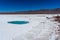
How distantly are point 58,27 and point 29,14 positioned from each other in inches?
21.6

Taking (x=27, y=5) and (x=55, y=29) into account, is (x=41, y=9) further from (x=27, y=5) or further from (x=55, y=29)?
(x=55, y=29)

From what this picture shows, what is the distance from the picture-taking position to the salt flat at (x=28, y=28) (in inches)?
56.8

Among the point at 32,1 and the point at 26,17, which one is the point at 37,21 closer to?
the point at 26,17

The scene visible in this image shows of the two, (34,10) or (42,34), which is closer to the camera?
(42,34)

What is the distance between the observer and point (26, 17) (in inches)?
67.7

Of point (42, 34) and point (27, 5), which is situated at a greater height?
point (27, 5)

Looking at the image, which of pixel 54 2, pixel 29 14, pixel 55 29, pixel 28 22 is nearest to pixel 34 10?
pixel 29 14

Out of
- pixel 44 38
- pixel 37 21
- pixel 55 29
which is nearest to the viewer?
pixel 44 38

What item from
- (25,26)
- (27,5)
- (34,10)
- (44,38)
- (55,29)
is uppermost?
(27,5)

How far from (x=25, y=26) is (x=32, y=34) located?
22 centimetres

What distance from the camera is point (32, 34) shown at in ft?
4.83

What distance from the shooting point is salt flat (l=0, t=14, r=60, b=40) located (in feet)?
4.74

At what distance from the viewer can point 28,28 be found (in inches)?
62.1

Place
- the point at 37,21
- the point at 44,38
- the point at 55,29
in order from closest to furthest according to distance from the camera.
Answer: the point at 44,38
the point at 55,29
the point at 37,21
